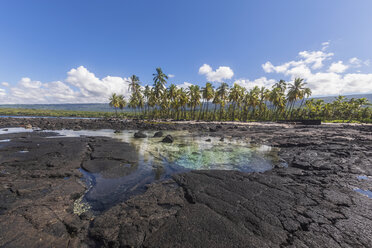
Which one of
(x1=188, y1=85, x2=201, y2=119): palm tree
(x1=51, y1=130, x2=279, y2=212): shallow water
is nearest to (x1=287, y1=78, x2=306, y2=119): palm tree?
(x1=188, y1=85, x2=201, y2=119): palm tree

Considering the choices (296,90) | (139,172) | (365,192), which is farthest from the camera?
(296,90)

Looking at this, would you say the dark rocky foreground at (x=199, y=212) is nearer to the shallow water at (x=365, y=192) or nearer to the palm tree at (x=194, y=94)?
the shallow water at (x=365, y=192)

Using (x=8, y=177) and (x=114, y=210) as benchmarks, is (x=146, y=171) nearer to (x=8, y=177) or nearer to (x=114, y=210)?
(x=114, y=210)

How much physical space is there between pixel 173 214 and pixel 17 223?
5499 mm

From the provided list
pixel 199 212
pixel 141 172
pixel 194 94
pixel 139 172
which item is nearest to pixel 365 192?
pixel 199 212

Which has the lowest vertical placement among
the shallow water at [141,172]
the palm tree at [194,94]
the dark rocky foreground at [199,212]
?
the shallow water at [141,172]

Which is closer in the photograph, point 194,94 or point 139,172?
point 139,172

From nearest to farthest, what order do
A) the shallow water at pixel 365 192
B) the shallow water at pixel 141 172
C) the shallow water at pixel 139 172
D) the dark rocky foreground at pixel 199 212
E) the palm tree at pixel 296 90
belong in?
the dark rocky foreground at pixel 199 212
the shallow water at pixel 139 172
the shallow water at pixel 141 172
the shallow water at pixel 365 192
the palm tree at pixel 296 90

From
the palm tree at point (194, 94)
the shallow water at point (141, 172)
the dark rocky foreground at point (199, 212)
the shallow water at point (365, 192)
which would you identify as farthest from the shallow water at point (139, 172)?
the palm tree at point (194, 94)

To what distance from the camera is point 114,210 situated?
6.04m

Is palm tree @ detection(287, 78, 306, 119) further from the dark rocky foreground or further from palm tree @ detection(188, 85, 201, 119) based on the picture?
the dark rocky foreground

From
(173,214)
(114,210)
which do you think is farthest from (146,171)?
(173,214)

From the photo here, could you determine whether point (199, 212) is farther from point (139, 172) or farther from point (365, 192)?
point (365, 192)

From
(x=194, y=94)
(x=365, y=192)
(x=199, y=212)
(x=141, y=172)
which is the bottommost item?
(x=141, y=172)
